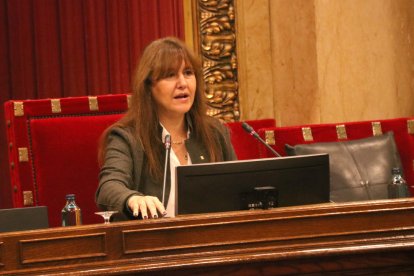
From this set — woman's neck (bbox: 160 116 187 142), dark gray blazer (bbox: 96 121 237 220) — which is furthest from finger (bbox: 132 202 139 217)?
woman's neck (bbox: 160 116 187 142)

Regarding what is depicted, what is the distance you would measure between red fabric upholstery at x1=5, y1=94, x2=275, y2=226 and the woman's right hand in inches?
27.4

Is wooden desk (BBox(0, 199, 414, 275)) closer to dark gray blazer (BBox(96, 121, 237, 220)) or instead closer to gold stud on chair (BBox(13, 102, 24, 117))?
dark gray blazer (BBox(96, 121, 237, 220))

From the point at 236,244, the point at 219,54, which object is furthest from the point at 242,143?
the point at 236,244

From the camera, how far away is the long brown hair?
2701 mm

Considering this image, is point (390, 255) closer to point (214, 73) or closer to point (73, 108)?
point (73, 108)

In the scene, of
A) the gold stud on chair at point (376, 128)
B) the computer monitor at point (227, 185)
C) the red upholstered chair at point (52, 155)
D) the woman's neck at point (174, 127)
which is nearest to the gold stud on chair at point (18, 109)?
the red upholstered chair at point (52, 155)

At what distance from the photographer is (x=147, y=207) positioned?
2098 mm

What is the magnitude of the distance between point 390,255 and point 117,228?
0.57 m

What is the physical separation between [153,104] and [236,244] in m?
1.10

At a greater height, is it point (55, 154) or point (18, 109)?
point (18, 109)

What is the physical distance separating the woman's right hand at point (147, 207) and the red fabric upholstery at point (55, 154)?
697 mm

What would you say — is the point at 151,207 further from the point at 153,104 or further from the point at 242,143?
the point at 242,143

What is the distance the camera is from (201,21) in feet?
14.3

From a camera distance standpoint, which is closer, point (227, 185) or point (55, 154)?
point (227, 185)
